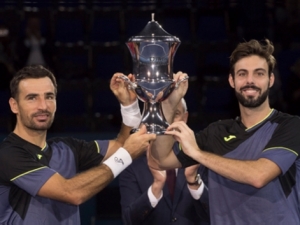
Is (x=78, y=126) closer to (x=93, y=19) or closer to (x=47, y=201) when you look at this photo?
(x=93, y=19)

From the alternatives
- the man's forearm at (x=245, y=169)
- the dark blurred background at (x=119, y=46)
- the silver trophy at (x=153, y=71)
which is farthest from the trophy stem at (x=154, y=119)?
the dark blurred background at (x=119, y=46)

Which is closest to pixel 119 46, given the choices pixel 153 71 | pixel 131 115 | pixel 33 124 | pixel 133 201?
pixel 133 201

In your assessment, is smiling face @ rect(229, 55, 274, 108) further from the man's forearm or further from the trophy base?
the trophy base

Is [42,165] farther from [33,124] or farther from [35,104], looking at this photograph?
[35,104]

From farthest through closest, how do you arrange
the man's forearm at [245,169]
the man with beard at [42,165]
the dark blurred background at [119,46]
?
the dark blurred background at [119,46] < the man with beard at [42,165] < the man's forearm at [245,169]

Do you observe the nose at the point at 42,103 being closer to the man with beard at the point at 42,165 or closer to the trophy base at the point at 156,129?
the man with beard at the point at 42,165

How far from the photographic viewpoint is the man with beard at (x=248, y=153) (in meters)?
4.45

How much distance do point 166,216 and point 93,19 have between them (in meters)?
4.86

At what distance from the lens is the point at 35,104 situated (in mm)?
4695

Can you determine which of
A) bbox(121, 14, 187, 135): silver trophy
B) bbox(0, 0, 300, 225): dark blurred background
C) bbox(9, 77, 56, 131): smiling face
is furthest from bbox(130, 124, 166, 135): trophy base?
bbox(0, 0, 300, 225): dark blurred background

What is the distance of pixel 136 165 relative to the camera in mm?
5547

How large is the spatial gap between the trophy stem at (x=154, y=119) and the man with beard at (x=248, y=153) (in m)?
0.13

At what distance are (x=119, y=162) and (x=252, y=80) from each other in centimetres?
107

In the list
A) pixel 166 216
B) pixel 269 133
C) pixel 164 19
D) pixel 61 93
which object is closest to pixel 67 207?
pixel 166 216
